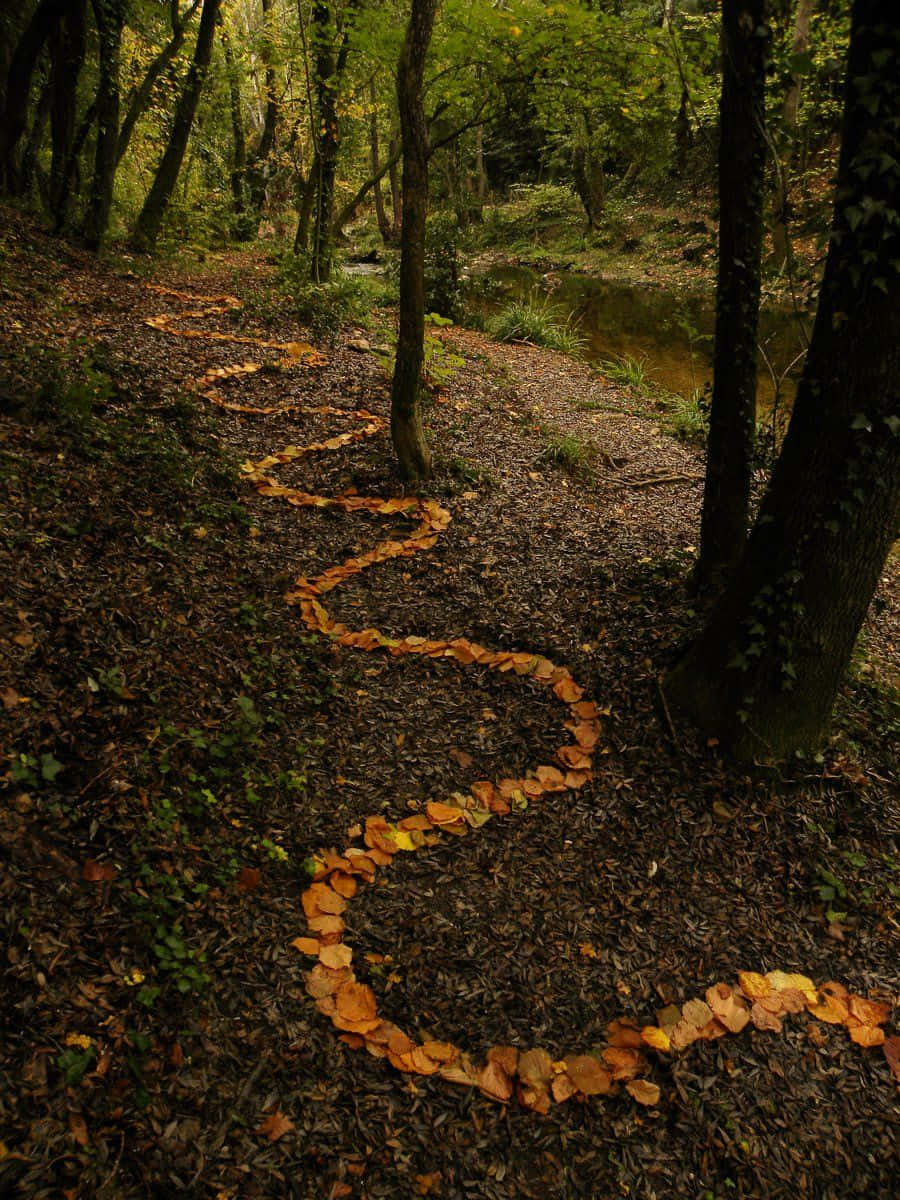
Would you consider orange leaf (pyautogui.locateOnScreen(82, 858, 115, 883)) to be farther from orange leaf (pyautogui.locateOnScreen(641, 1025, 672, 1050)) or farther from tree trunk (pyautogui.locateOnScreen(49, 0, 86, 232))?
tree trunk (pyautogui.locateOnScreen(49, 0, 86, 232))

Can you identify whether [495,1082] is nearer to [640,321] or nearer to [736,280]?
[736,280]

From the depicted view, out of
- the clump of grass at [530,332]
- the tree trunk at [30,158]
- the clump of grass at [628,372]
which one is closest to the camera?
the tree trunk at [30,158]

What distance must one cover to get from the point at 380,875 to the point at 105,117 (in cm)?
1012

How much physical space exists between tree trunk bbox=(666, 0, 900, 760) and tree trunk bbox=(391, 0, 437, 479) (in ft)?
8.94

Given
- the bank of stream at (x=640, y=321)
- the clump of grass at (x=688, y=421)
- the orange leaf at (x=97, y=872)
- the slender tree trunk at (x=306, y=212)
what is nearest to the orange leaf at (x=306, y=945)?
the orange leaf at (x=97, y=872)

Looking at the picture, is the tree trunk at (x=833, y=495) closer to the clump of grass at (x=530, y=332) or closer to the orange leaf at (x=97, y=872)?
the orange leaf at (x=97, y=872)

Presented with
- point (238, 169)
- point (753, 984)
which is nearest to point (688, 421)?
point (753, 984)

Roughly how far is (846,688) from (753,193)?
232 cm

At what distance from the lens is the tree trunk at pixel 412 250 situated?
4062 millimetres

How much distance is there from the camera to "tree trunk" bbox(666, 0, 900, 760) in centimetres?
209

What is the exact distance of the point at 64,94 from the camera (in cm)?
857

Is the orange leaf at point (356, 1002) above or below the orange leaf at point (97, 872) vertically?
below

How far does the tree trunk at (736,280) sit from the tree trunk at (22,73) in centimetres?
834

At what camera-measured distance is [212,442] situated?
Result: 5.08 m
